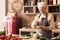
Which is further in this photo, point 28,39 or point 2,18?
point 2,18

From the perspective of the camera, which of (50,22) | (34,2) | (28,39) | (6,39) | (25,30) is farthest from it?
(34,2)

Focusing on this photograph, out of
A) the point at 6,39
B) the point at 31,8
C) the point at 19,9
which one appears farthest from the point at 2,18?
the point at 6,39

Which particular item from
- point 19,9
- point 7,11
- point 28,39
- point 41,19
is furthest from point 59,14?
point 28,39

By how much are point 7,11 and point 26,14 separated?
2.04 feet

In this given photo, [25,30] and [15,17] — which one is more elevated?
[15,17]

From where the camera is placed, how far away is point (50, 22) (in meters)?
2.54

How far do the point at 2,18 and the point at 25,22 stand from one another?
73 centimetres

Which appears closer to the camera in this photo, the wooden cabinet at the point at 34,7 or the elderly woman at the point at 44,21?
the elderly woman at the point at 44,21

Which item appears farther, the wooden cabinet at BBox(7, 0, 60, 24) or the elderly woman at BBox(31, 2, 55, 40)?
the wooden cabinet at BBox(7, 0, 60, 24)

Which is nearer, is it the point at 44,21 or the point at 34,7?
the point at 44,21

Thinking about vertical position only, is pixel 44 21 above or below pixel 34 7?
below

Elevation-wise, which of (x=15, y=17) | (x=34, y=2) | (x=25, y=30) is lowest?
(x=25, y=30)

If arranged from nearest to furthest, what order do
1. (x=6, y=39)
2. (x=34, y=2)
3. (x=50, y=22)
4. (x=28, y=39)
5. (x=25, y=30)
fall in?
Result: (x=6, y=39) → (x=28, y=39) → (x=50, y=22) → (x=25, y=30) → (x=34, y=2)

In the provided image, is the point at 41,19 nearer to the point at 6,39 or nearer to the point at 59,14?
the point at 6,39
